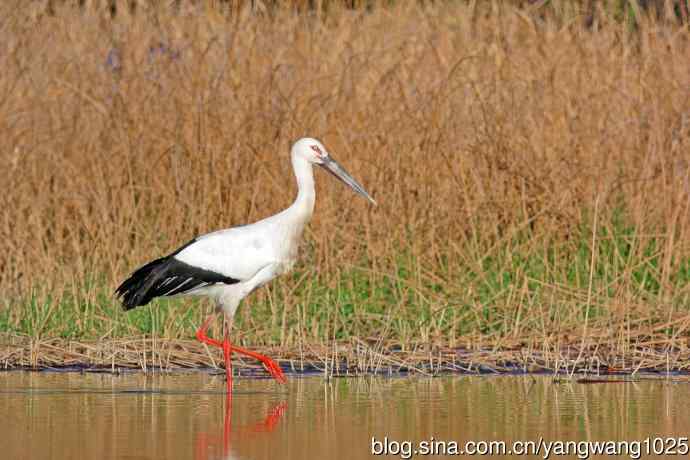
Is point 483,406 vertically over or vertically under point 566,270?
under

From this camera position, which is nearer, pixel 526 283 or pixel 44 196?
pixel 526 283

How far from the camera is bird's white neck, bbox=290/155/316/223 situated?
813cm

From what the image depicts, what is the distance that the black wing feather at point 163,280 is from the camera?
7711 mm

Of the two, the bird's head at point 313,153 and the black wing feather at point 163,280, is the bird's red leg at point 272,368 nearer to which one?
the black wing feather at point 163,280

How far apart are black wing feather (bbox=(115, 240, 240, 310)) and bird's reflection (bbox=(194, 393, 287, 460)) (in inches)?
49.6

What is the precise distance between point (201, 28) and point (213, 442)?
5.63 meters

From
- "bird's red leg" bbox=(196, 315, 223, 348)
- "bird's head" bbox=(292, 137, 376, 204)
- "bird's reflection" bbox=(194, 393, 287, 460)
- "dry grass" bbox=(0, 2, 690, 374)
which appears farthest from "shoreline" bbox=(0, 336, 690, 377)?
"bird's reflection" bbox=(194, 393, 287, 460)

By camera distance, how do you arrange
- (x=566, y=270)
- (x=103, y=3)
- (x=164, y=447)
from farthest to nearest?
(x=103, y=3), (x=566, y=270), (x=164, y=447)

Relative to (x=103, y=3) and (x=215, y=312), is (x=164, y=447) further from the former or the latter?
(x=103, y=3)

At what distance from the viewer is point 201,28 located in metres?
10.6

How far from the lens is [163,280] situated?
7785 millimetres

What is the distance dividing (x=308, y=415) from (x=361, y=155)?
384 cm

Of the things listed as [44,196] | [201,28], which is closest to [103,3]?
[201,28]

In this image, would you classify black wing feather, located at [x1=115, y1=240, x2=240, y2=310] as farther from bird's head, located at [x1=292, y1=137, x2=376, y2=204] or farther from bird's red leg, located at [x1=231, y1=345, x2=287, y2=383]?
bird's head, located at [x1=292, y1=137, x2=376, y2=204]
